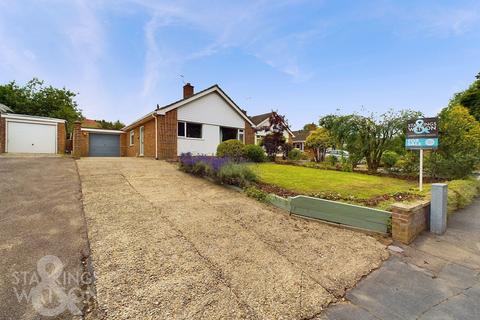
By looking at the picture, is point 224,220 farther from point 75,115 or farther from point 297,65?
point 75,115

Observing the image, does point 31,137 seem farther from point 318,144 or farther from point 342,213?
point 318,144

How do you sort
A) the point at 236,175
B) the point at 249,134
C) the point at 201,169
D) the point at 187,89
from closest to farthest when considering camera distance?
the point at 236,175, the point at 201,169, the point at 187,89, the point at 249,134

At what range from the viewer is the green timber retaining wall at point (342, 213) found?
4.65 metres

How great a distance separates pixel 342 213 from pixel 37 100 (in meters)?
35.1

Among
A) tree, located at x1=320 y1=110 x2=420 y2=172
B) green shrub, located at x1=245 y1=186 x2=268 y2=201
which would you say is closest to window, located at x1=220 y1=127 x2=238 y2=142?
tree, located at x1=320 y1=110 x2=420 y2=172

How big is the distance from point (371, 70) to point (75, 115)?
32074mm

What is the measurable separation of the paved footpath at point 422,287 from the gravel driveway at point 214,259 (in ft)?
0.67

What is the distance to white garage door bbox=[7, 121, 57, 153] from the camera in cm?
1606

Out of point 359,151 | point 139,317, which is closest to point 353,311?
point 139,317

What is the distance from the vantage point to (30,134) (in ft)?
54.7

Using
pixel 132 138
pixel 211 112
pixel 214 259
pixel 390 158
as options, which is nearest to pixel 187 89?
pixel 211 112

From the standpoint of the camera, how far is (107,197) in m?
5.96

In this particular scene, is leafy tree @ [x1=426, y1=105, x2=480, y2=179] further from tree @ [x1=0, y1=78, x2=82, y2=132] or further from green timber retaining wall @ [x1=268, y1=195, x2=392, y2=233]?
tree @ [x1=0, y1=78, x2=82, y2=132]
